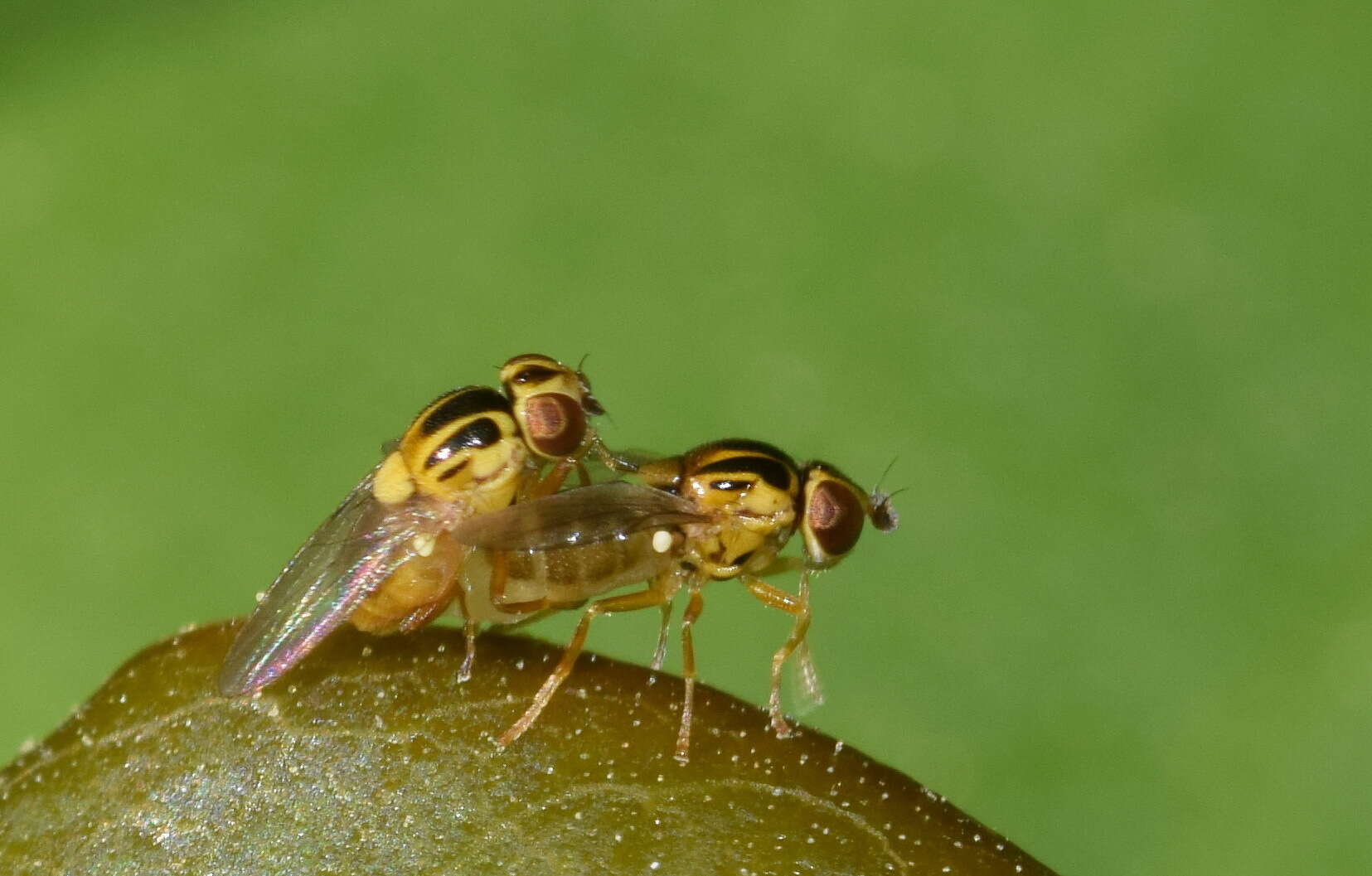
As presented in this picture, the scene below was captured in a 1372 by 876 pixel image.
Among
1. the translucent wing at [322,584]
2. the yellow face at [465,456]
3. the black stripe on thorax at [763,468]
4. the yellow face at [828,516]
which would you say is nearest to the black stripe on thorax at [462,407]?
Result: the yellow face at [465,456]

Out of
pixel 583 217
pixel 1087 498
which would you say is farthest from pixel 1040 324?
pixel 583 217

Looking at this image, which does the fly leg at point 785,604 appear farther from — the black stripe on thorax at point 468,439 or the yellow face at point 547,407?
the black stripe on thorax at point 468,439

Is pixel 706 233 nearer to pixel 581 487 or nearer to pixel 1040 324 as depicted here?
pixel 1040 324

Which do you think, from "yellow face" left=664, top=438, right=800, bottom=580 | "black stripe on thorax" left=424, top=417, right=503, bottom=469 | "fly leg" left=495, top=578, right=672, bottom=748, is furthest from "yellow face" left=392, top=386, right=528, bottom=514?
"yellow face" left=664, top=438, right=800, bottom=580

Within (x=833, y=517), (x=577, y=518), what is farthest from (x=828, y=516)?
(x=577, y=518)

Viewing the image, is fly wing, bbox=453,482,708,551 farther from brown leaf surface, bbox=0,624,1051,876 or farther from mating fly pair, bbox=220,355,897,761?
brown leaf surface, bbox=0,624,1051,876

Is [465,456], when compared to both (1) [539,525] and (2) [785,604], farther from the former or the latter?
(2) [785,604]
